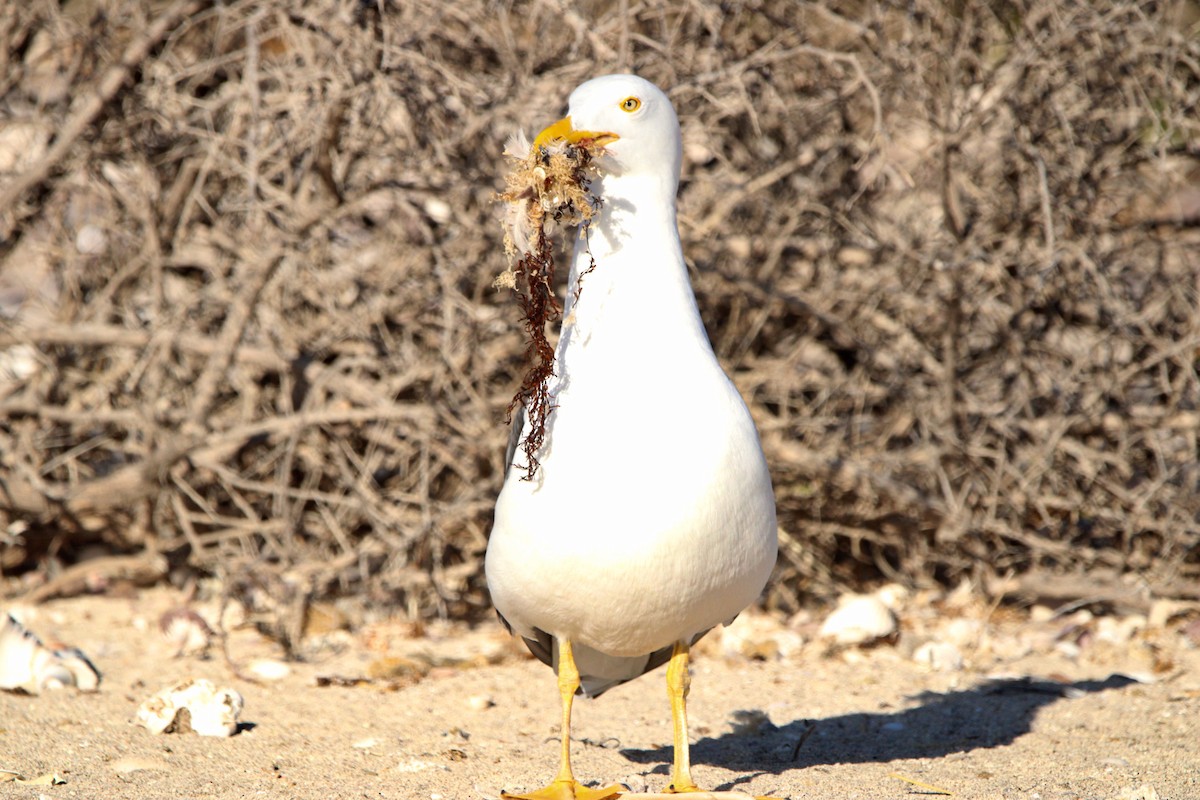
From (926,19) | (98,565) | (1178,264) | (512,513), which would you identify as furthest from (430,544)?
(1178,264)

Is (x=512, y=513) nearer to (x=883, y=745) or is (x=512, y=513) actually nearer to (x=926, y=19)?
(x=883, y=745)

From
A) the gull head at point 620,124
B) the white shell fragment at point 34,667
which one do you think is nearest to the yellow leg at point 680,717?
the gull head at point 620,124

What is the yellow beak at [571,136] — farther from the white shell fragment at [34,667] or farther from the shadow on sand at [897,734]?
the white shell fragment at [34,667]

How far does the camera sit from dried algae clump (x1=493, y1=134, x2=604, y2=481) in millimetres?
3268

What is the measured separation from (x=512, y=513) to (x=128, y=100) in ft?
12.1

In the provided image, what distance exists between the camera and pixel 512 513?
3391 mm

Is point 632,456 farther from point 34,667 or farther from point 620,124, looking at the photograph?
point 34,667

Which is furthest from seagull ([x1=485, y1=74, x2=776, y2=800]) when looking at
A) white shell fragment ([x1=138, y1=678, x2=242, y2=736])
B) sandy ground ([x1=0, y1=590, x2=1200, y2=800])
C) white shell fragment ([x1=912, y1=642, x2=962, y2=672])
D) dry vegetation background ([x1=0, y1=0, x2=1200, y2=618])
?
white shell fragment ([x1=912, y1=642, x2=962, y2=672])

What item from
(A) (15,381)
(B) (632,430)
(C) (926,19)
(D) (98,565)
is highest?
(C) (926,19)

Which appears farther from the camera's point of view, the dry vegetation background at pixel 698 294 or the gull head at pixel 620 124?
the dry vegetation background at pixel 698 294

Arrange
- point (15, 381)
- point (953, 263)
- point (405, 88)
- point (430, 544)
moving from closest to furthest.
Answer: point (405, 88), point (953, 263), point (430, 544), point (15, 381)

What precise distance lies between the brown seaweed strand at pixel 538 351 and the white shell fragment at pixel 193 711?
1.65 metres

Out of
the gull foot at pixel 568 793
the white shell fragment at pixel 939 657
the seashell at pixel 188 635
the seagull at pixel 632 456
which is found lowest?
the seashell at pixel 188 635

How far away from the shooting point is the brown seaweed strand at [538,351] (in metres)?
3.29
